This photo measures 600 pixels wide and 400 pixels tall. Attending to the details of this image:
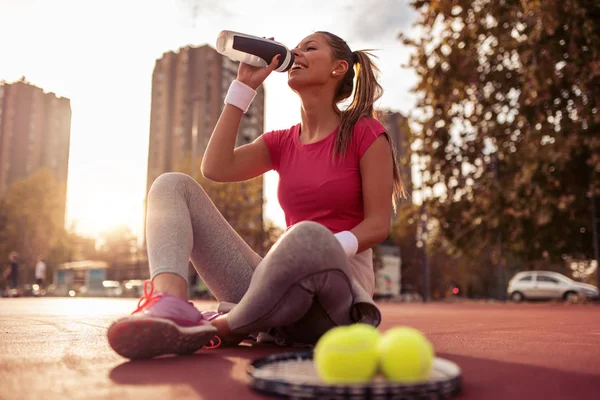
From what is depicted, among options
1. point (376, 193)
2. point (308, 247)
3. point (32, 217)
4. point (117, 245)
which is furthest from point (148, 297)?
point (117, 245)

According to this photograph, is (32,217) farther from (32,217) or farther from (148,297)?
(148,297)

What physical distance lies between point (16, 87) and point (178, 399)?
6897 centimetres

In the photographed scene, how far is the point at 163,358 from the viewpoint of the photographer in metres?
2.24

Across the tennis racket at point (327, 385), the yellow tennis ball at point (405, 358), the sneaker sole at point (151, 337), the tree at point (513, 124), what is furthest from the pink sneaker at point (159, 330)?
the tree at point (513, 124)

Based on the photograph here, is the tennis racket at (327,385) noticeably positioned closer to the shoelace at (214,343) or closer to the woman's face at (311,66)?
the shoelace at (214,343)

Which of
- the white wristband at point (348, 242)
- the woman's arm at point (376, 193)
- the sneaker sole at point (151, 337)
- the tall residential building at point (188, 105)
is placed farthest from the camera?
the tall residential building at point (188, 105)

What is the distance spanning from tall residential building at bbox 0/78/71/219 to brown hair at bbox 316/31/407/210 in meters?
63.1

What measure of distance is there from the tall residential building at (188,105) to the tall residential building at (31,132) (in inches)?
457

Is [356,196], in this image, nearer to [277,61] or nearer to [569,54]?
[277,61]

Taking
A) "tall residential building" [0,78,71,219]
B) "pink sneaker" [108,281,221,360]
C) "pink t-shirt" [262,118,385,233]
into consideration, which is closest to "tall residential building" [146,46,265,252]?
"tall residential building" [0,78,71,219]

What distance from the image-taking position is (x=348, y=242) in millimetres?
2385

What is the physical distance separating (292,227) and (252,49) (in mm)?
1261

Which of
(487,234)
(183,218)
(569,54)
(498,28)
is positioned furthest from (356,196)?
(487,234)

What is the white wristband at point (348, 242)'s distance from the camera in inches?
93.5
